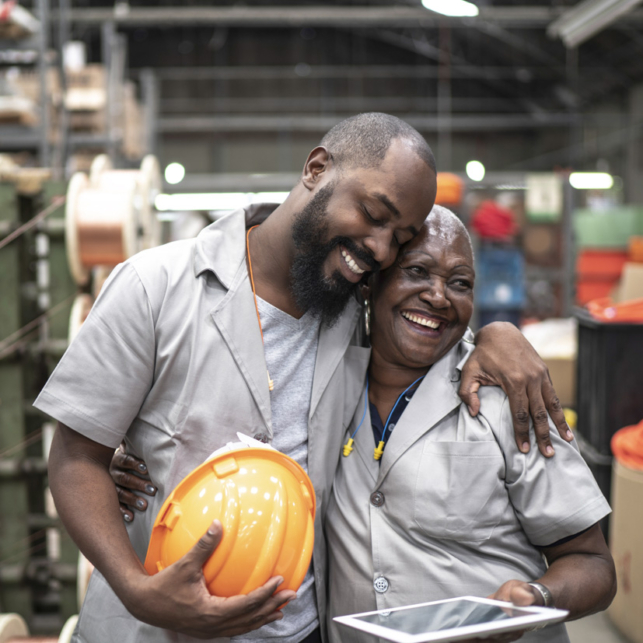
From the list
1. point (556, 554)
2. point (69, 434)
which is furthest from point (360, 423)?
point (69, 434)

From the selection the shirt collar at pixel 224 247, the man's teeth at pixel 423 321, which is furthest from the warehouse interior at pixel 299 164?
the man's teeth at pixel 423 321

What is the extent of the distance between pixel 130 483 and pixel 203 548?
0.51 m

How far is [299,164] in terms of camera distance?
19000 mm

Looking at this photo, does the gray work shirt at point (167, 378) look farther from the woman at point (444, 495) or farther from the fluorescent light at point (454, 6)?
the fluorescent light at point (454, 6)

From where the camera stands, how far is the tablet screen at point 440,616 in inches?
56.7

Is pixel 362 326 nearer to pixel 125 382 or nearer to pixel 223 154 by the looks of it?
pixel 125 382

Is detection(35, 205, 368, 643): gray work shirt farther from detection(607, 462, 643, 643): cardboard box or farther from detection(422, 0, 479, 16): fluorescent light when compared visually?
detection(422, 0, 479, 16): fluorescent light

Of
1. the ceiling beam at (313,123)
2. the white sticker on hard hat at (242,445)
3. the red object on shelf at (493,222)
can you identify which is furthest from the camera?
the ceiling beam at (313,123)

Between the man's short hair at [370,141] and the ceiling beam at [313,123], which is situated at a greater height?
the ceiling beam at [313,123]

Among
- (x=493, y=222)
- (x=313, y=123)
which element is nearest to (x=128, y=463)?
(x=493, y=222)

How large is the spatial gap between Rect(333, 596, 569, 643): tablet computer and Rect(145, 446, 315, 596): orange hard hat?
0.21 metres

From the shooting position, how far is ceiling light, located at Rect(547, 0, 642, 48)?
5059 millimetres

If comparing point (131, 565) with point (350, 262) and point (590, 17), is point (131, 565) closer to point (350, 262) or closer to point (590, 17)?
point (350, 262)

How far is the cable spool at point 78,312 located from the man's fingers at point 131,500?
1.80 m
